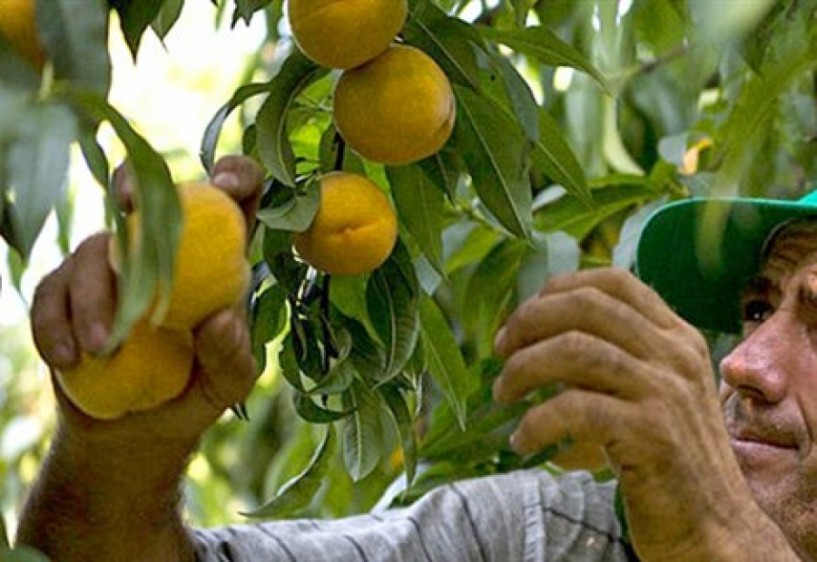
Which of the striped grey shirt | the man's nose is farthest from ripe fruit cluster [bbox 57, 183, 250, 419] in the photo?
the man's nose

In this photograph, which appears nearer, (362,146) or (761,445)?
(362,146)

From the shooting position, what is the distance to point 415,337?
1323 mm

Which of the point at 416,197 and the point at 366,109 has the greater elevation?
the point at 366,109

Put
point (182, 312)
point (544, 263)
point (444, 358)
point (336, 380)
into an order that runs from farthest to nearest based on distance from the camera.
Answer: point (544, 263) → point (444, 358) → point (336, 380) → point (182, 312)

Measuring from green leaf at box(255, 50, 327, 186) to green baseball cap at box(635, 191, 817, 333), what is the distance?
0.67 metres

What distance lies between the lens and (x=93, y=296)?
1.04 meters

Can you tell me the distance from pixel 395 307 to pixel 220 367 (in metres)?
0.25

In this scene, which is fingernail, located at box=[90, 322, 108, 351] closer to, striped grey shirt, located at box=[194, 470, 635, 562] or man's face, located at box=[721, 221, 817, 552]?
striped grey shirt, located at box=[194, 470, 635, 562]

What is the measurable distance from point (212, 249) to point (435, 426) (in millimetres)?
1068

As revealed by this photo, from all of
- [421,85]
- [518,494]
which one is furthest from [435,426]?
[421,85]

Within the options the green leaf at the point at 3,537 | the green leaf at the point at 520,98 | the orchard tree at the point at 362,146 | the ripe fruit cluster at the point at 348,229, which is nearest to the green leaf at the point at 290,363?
the orchard tree at the point at 362,146

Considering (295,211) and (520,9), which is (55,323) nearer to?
(295,211)

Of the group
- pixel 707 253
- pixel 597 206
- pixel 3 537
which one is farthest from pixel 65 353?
pixel 597 206

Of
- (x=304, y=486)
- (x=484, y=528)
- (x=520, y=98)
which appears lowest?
(x=484, y=528)
